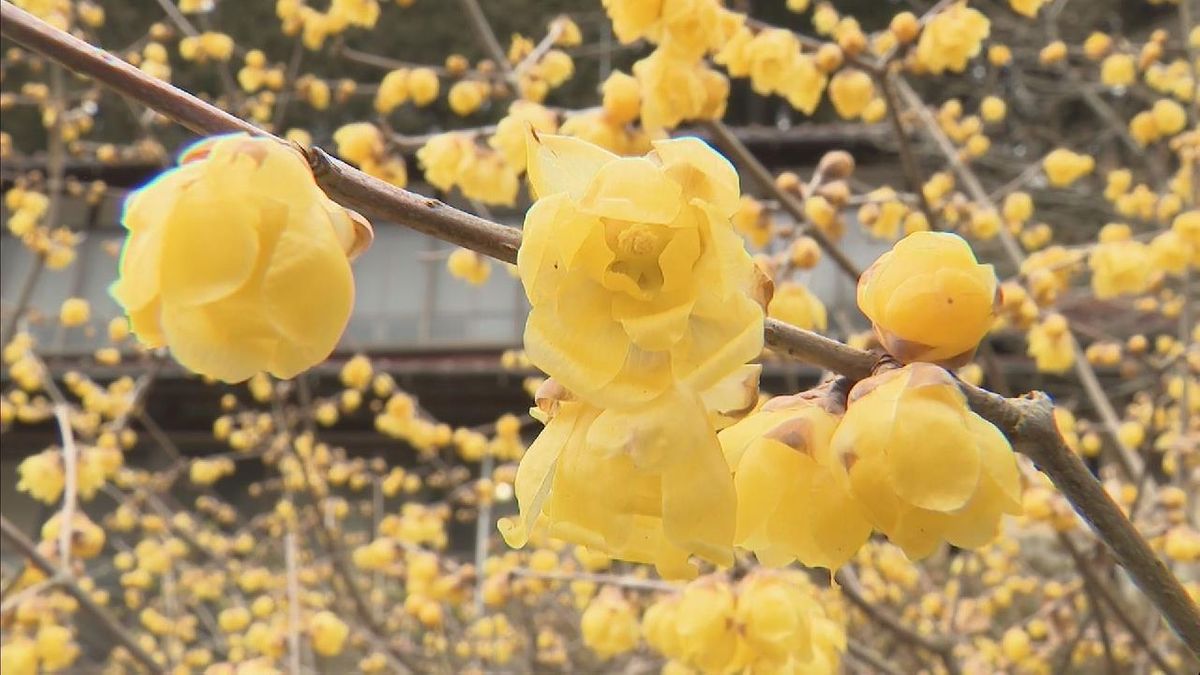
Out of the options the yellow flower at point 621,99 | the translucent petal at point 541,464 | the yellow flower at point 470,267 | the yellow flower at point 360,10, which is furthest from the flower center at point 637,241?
the yellow flower at point 360,10

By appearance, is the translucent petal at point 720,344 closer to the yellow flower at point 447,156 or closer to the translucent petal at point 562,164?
Answer: the translucent petal at point 562,164

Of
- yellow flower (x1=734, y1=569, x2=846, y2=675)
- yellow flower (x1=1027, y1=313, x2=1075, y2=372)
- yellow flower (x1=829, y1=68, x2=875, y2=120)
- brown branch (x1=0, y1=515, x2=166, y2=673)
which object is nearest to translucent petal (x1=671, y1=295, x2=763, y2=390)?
yellow flower (x1=734, y1=569, x2=846, y2=675)

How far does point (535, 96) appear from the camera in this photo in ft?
8.59

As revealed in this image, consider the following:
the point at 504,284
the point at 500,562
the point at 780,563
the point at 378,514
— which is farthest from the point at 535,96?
the point at 504,284

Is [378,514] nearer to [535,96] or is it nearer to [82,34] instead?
[82,34]

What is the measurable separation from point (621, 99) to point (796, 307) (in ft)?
1.39

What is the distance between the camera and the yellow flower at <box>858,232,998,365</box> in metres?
0.61

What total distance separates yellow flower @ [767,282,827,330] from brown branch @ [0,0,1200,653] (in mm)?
938

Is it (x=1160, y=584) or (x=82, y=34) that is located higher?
(x=1160, y=584)

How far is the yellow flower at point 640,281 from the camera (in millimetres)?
527

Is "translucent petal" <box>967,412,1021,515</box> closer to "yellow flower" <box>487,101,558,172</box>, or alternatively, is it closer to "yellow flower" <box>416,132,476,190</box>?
"yellow flower" <box>487,101,558,172</box>

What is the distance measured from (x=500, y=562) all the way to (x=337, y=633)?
58 centimetres

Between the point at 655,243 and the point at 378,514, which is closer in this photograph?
the point at 655,243

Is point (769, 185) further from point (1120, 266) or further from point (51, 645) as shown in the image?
point (51, 645)
